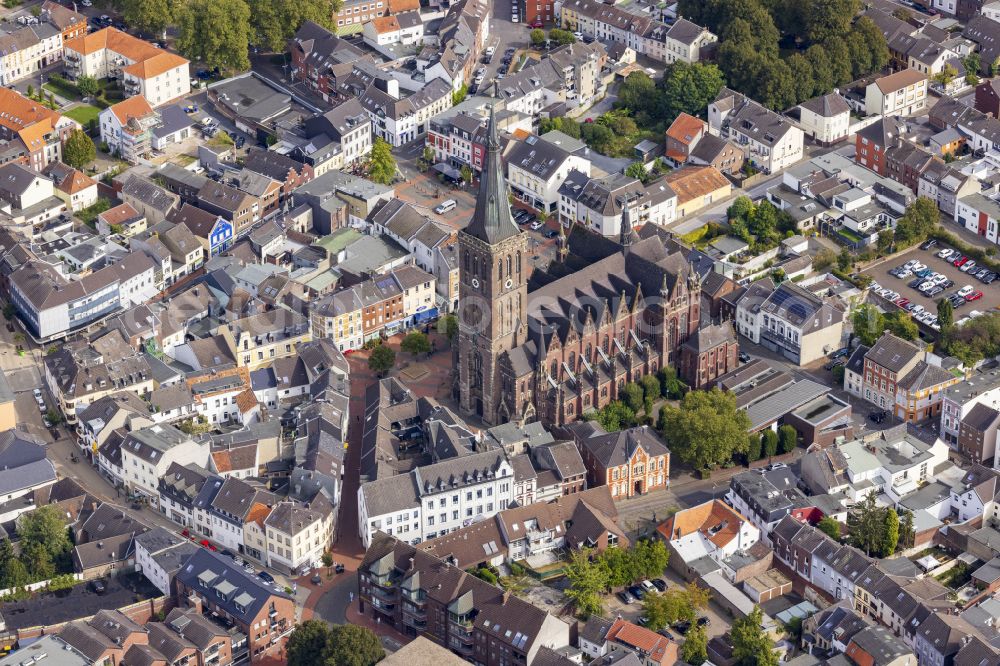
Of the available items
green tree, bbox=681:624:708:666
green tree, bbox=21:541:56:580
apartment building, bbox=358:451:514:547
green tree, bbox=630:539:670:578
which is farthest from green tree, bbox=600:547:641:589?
green tree, bbox=21:541:56:580

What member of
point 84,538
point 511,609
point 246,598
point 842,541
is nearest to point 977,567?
point 842,541

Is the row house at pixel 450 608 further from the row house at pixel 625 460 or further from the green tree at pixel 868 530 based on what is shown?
the green tree at pixel 868 530

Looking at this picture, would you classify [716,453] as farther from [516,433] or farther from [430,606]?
[430,606]

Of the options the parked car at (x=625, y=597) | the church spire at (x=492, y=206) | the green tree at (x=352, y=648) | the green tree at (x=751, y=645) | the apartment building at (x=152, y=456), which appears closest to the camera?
the green tree at (x=352, y=648)

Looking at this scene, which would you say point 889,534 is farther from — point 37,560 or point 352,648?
point 37,560

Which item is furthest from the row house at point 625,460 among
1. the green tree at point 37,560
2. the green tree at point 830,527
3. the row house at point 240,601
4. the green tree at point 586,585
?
the green tree at point 37,560

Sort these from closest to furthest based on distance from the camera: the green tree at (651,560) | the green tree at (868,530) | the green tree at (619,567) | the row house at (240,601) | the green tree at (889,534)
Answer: the row house at (240,601)
the green tree at (619,567)
the green tree at (651,560)
the green tree at (889,534)
the green tree at (868,530)
